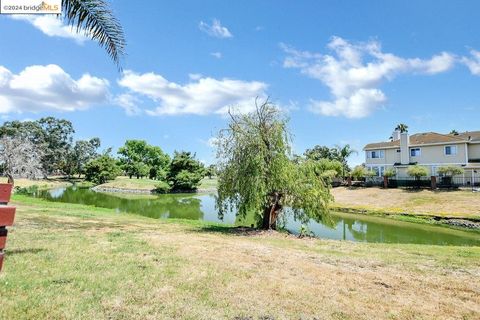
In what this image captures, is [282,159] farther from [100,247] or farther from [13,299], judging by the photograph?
[13,299]

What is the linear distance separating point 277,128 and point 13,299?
14023mm

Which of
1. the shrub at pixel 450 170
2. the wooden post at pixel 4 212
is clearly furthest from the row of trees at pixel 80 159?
the wooden post at pixel 4 212

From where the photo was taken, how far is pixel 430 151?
50.5 meters

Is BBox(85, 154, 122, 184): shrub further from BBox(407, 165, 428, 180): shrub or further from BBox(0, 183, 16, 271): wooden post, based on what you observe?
BBox(0, 183, 16, 271): wooden post

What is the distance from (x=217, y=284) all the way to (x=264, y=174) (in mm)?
10802

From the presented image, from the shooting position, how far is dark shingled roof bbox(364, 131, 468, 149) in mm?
48162

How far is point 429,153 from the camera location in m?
50.6

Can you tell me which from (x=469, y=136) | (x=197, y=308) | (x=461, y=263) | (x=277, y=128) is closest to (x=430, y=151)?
(x=469, y=136)

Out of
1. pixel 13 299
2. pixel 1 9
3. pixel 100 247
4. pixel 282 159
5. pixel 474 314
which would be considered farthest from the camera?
pixel 282 159

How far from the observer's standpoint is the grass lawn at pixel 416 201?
1303 inches

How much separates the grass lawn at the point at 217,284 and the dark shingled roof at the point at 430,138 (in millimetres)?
44644

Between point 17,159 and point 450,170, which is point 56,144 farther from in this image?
point 450,170

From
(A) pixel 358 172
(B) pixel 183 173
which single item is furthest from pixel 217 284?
(B) pixel 183 173

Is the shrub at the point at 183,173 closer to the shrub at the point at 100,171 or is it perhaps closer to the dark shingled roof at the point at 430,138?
the shrub at the point at 100,171
